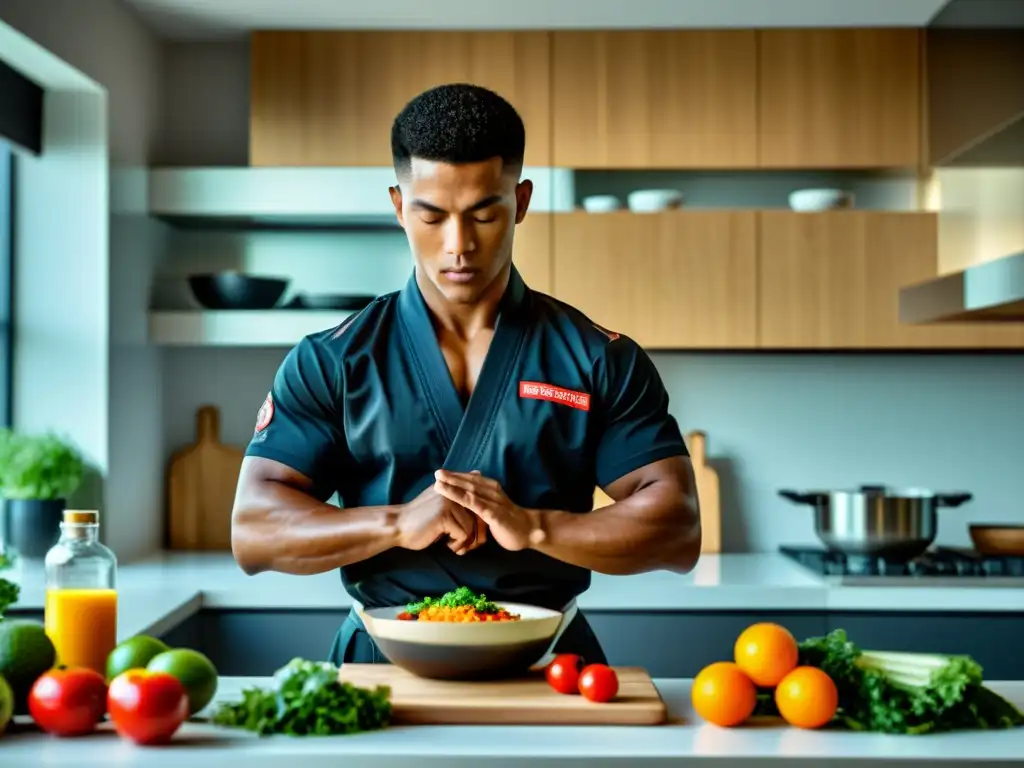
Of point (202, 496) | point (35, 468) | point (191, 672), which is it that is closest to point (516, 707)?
point (191, 672)

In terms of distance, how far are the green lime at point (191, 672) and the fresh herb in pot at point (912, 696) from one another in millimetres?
647

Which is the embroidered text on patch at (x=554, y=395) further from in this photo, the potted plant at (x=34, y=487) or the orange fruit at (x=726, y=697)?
the potted plant at (x=34, y=487)

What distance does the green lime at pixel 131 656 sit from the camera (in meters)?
1.56

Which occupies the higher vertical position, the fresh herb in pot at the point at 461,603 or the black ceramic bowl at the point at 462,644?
the fresh herb in pot at the point at 461,603

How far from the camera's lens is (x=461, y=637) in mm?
1557

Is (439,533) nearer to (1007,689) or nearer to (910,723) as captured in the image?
(910,723)

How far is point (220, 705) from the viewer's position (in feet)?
5.08

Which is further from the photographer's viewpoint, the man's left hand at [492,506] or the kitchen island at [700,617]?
the kitchen island at [700,617]

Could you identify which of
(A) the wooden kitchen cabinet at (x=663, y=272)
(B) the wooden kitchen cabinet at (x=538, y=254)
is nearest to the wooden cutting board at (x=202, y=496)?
(B) the wooden kitchen cabinet at (x=538, y=254)

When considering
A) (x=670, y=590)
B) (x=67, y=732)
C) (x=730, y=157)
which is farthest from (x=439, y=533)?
(x=730, y=157)

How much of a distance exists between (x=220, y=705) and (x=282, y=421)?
425 mm

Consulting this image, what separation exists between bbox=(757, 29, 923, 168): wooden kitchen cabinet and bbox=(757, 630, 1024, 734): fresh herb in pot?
90.6 inches

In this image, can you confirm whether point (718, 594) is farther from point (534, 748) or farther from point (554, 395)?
point (534, 748)

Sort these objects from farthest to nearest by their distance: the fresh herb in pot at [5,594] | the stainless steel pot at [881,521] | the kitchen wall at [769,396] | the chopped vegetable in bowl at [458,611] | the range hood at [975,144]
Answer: the kitchen wall at [769,396] → the range hood at [975,144] → the stainless steel pot at [881,521] → the fresh herb in pot at [5,594] → the chopped vegetable in bowl at [458,611]
